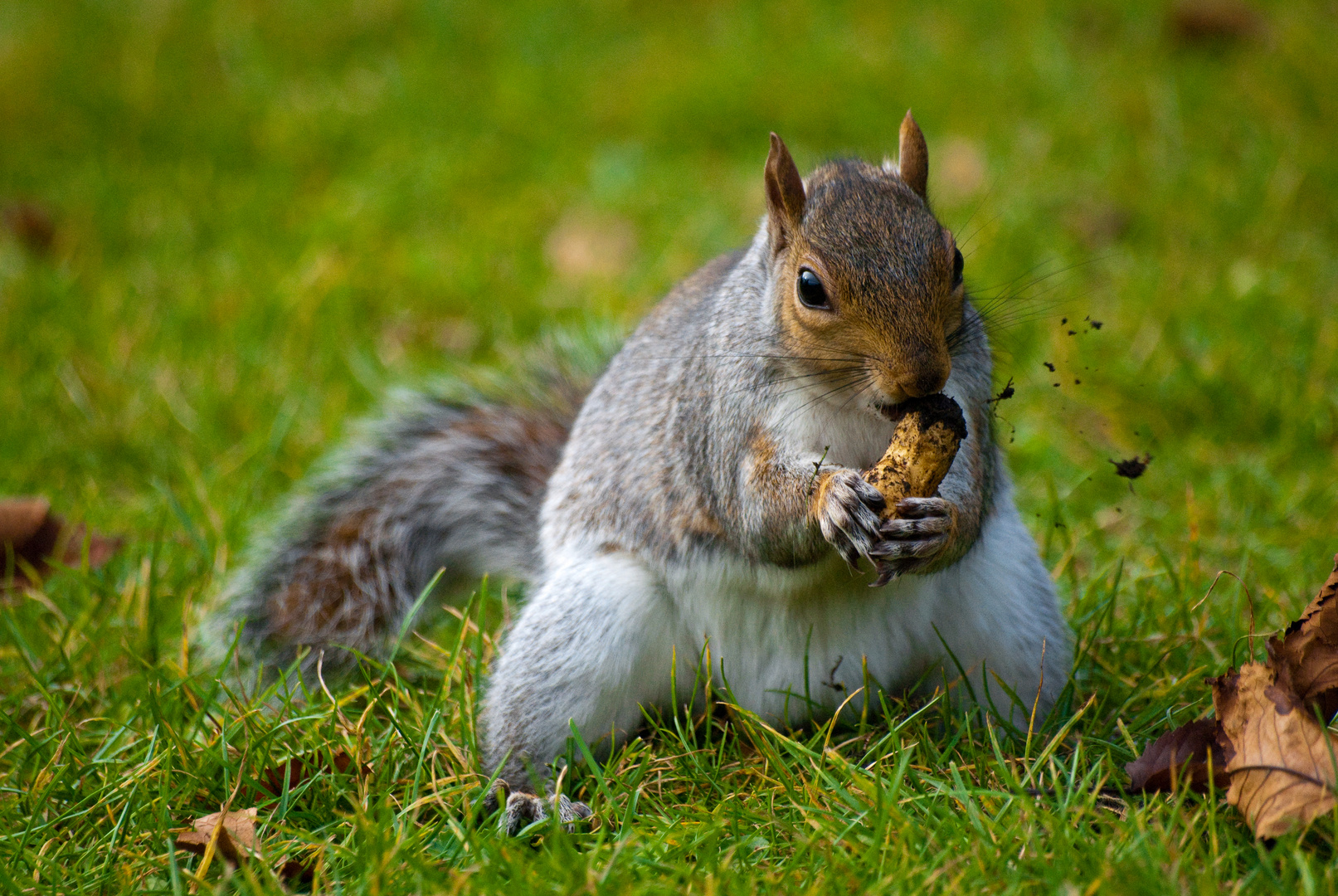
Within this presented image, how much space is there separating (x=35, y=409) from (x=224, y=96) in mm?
1734

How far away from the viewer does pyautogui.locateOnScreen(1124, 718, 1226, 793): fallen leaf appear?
1.21 meters

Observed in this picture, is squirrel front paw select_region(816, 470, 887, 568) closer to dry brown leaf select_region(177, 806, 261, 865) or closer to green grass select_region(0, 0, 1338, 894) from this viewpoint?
green grass select_region(0, 0, 1338, 894)

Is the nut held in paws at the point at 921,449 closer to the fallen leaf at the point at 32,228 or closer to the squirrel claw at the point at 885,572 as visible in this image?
the squirrel claw at the point at 885,572

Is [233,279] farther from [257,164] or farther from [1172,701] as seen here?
[1172,701]

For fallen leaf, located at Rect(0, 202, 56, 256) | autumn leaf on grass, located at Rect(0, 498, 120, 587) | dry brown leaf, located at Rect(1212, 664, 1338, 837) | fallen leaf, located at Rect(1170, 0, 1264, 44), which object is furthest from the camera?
fallen leaf, located at Rect(1170, 0, 1264, 44)

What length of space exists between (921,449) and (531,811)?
1.96 feet

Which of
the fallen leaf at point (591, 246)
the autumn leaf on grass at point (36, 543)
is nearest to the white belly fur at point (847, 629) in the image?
the autumn leaf on grass at point (36, 543)

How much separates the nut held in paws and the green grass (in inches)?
11.7

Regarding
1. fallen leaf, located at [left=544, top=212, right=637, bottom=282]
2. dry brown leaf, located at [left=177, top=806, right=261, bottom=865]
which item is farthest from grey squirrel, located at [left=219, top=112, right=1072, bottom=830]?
fallen leaf, located at [left=544, top=212, right=637, bottom=282]

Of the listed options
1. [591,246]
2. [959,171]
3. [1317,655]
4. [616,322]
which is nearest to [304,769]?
[1317,655]

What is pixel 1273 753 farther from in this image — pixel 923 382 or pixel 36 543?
pixel 36 543

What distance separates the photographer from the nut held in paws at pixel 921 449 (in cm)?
129

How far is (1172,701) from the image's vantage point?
1.49 meters

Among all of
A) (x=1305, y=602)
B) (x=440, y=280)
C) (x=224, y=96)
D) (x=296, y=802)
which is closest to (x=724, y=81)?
(x=440, y=280)
